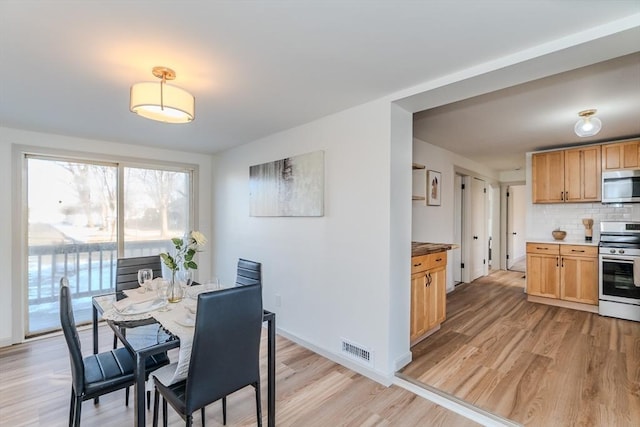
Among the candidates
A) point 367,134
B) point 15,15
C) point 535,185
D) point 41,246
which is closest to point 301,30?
point 367,134

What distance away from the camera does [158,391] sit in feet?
5.81

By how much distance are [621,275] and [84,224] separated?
6.94m

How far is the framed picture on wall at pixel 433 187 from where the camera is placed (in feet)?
15.2

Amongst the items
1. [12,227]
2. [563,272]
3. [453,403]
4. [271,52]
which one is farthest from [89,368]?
[563,272]

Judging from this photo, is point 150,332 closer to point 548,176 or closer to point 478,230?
point 548,176

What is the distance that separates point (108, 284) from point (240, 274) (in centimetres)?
250

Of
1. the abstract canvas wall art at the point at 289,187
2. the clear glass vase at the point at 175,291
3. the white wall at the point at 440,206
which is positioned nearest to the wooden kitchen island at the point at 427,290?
the white wall at the point at 440,206

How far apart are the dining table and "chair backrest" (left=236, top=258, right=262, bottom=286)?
54 cm

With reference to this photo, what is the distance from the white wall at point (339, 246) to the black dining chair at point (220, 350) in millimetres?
1171

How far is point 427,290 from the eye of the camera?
10.6 feet

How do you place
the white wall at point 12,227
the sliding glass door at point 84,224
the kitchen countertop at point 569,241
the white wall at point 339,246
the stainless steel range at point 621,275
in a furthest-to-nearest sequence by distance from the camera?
the kitchen countertop at point 569,241, the stainless steel range at point 621,275, the sliding glass door at point 84,224, the white wall at point 12,227, the white wall at point 339,246

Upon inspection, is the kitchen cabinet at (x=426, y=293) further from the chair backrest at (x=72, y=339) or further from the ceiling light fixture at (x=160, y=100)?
the chair backrest at (x=72, y=339)

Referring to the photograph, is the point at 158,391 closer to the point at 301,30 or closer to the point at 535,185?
the point at 301,30

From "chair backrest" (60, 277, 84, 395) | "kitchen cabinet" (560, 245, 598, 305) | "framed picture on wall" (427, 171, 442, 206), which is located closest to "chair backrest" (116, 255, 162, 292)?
"chair backrest" (60, 277, 84, 395)
